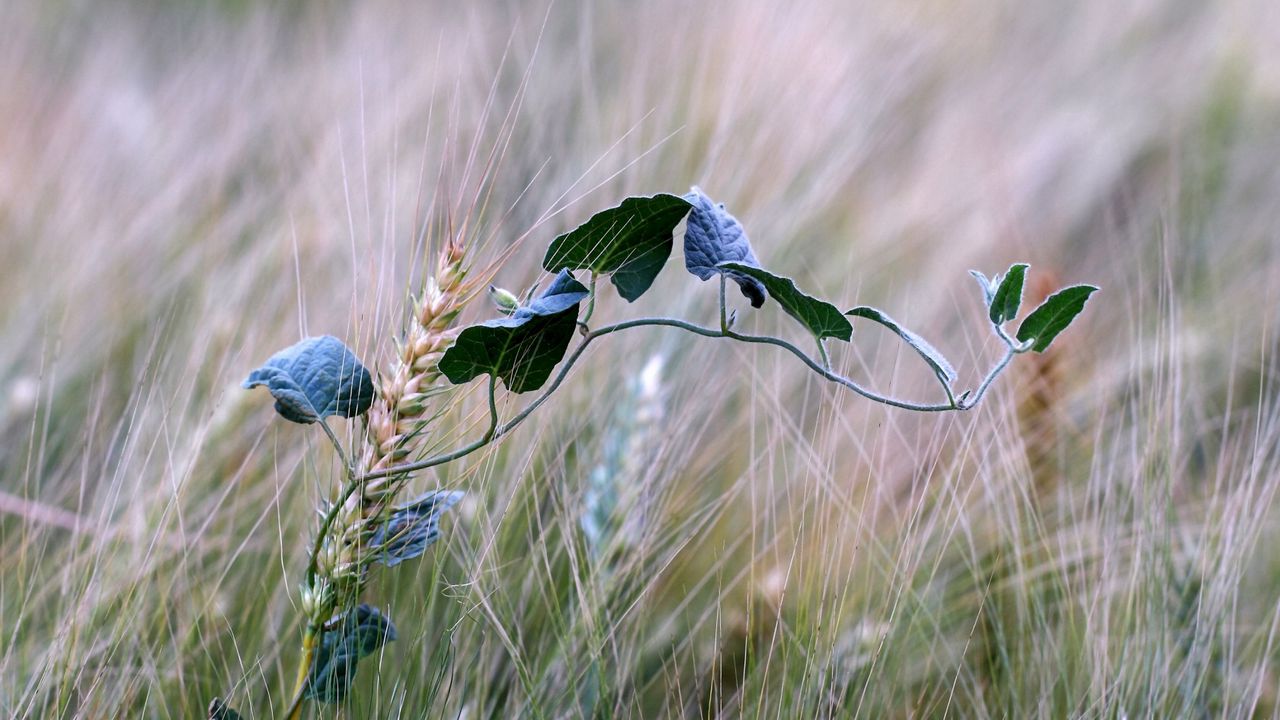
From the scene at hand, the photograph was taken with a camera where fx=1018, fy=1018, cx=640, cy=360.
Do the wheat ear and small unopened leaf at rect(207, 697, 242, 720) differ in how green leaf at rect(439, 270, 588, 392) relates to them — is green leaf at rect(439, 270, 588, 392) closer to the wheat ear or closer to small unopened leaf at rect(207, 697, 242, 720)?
the wheat ear

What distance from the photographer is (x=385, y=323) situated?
56 cm

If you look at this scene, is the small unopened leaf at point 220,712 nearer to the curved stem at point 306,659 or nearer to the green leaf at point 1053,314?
the curved stem at point 306,659

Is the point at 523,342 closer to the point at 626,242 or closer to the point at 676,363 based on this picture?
the point at 626,242

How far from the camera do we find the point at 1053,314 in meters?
0.43

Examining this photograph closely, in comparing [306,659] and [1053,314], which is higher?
[1053,314]

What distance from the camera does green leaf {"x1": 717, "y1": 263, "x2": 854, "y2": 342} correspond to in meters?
0.41

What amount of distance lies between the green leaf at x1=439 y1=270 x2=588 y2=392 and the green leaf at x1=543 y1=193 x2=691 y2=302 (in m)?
0.01

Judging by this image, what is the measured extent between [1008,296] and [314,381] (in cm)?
30

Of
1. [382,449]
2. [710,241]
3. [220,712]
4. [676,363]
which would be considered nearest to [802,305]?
[710,241]

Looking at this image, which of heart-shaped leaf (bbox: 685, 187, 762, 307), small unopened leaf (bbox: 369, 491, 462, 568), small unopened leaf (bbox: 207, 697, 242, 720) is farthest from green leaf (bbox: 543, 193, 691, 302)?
small unopened leaf (bbox: 207, 697, 242, 720)

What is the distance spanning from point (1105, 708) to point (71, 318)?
1018 millimetres

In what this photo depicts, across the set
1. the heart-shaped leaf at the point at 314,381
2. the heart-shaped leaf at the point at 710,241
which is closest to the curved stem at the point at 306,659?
the heart-shaped leaf at the point at 314,381

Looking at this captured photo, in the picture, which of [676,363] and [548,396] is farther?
[676,363]

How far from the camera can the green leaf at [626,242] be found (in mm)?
419
